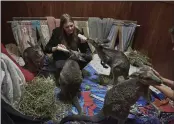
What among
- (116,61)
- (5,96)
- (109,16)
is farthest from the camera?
(109,16)

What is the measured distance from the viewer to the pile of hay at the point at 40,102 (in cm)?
226

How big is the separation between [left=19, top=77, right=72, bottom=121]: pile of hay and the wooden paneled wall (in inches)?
50.1

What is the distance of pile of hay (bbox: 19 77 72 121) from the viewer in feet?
7.42

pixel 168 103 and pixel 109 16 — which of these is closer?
pixel 168 103

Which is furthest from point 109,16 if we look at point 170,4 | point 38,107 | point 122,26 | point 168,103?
point 38,107

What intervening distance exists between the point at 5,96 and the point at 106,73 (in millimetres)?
1402

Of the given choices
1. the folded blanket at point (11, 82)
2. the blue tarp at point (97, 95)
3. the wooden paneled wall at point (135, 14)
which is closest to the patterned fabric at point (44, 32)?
the wooden paneled wall at point (135, 14)

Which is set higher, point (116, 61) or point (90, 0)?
point (90, 0)

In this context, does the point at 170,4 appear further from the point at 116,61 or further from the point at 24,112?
the point at 24,112

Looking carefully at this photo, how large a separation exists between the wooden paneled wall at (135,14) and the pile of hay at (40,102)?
127 centimetres

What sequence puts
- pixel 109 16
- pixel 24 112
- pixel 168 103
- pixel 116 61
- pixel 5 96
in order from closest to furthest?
pixel 5 96
pixel 24 112
pixel 168 103
pixel 116 61
pixel 109 16

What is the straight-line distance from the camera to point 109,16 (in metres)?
4.02

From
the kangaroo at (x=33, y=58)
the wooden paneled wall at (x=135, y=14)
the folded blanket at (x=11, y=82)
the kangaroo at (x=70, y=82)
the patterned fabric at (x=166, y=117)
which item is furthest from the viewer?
the wooden paneled wall at (x=135, y=14)

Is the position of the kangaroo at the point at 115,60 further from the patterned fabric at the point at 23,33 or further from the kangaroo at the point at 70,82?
the patterned fabric at the point at 23,33
